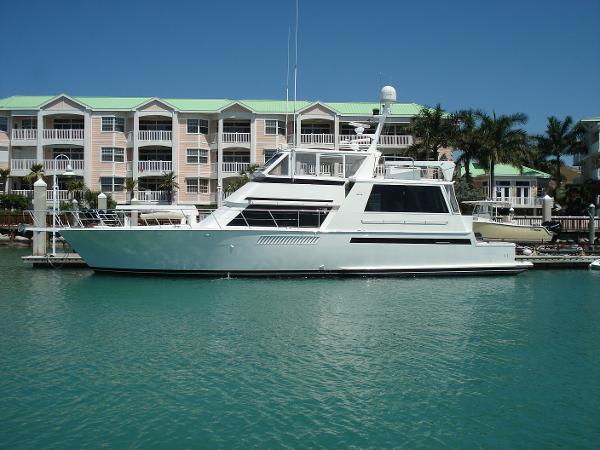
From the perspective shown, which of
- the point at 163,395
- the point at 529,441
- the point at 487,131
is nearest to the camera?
the point at 529,441

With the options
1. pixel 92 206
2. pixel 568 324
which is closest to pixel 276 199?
pixel 568 324

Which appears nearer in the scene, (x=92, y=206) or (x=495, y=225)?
(x=495, y=225)

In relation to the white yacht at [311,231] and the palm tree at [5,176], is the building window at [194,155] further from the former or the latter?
the white yacht at [311,231]

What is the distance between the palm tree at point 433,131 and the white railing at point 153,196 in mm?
17743

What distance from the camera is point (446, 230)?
826 inches

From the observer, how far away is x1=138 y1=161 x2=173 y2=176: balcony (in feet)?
141

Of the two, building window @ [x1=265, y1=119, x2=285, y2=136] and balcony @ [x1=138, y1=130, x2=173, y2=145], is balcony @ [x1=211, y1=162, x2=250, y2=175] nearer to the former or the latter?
building window @ [x1=265, y1=119, x2=285, y2=136]

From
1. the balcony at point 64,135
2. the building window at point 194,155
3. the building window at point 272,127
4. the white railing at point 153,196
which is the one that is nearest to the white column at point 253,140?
the building window at point 272,127

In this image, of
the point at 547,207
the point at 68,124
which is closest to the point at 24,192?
the point at 68,124

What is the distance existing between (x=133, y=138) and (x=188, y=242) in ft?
86.1

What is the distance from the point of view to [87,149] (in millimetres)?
42906

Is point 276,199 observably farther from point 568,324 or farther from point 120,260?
point 568,324

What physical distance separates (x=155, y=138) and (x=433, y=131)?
65.6 feet

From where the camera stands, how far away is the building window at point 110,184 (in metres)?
43.2
